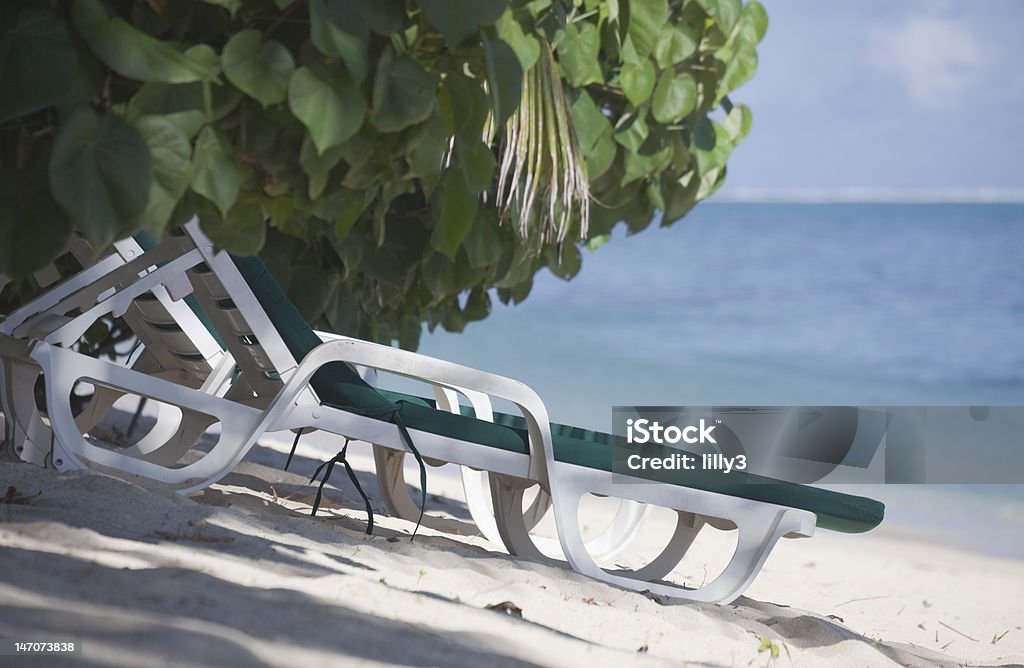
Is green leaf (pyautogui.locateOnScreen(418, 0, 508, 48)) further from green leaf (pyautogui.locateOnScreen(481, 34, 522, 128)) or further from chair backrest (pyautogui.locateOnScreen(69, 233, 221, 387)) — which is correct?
chair backrest (pyautogui.locateOnScreen(69, 233, 221, 387))

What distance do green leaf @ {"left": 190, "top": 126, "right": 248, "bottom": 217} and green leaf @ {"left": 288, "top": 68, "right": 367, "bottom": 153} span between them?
0.40 feet

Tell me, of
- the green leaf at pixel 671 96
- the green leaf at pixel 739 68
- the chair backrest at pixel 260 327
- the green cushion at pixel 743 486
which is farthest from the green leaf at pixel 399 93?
the green leaf at pixel 739 68

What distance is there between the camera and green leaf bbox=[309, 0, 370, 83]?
1.51 metres

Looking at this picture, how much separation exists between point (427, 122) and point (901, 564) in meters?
3.72

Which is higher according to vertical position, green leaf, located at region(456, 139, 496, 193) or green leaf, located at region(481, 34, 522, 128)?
green leaf, located at region(481, 34, 522, 128)

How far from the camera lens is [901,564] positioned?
15.1 ft

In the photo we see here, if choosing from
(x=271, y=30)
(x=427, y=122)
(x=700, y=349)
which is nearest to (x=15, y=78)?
(x=271, y=30)

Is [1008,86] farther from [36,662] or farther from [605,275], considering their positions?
[36,662]

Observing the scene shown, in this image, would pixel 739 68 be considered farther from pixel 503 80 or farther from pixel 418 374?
pixel 503 80

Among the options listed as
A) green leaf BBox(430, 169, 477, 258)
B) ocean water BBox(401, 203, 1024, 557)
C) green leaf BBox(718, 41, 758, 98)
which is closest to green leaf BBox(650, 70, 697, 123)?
green leaf BBox(718, 41, 758, 98)

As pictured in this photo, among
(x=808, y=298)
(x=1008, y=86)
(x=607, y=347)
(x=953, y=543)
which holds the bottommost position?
(x=953, y=543)

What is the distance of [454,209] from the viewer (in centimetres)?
197

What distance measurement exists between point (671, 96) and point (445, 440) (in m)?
1.38

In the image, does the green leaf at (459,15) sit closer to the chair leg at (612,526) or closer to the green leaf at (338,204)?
the green leaf at (338,204)
